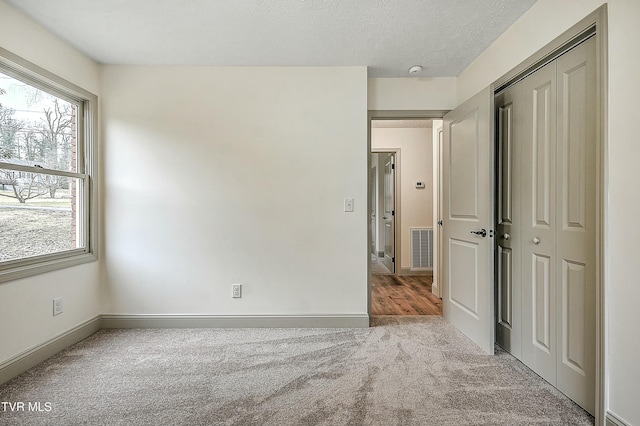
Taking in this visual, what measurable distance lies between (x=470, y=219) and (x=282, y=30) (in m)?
2.03

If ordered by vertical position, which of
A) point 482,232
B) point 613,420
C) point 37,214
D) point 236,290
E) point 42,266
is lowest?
point 613,420

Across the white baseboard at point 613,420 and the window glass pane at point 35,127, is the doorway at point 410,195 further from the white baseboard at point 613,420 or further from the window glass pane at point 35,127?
the window glass pane at point 35,127

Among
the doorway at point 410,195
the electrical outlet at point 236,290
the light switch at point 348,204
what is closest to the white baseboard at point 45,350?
the electrical outlet at point 236,290

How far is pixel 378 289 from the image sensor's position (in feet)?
14.4

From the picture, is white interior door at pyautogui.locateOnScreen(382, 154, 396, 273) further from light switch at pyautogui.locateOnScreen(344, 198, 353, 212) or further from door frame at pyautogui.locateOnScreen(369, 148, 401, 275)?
light switch at pyautogui.locateOnScreen(344, 198, 353, 212)

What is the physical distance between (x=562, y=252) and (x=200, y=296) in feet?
8.92

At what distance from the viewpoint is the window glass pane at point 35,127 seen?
2107mm

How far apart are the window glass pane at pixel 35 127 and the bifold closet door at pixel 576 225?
3.42 metres

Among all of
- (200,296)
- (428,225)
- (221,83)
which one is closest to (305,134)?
(221,83)

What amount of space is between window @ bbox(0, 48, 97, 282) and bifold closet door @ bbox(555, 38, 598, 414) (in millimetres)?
3334

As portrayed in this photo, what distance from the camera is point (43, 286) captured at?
2277mm

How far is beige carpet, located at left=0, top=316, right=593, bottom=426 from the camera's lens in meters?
1.65

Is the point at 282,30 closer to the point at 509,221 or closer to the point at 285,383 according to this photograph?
the point at 509,221

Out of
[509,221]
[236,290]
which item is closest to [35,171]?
[236,290]
